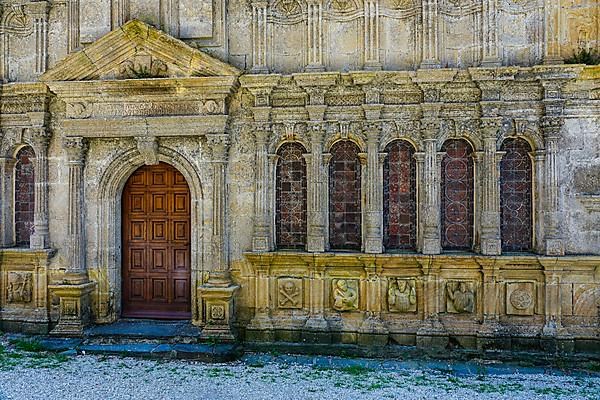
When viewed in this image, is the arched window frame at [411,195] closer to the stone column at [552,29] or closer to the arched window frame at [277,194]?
the arched window frame at [277,194]

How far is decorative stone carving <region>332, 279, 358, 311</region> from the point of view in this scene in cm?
824

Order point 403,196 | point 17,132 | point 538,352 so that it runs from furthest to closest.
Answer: point 17,132 → point 403,196 → point 538,352

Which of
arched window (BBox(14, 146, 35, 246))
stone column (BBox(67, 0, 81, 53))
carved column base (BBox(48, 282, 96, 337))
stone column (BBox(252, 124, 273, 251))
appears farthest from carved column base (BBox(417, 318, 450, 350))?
stone column (BBox(67, 0, 81, 53))

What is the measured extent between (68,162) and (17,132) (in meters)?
1.19

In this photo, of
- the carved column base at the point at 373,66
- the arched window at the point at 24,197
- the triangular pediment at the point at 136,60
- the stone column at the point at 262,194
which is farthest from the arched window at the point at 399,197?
the arched window at the point at 24,197

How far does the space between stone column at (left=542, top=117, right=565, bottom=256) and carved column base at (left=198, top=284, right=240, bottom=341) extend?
15.9 feet

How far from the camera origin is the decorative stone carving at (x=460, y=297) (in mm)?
8008

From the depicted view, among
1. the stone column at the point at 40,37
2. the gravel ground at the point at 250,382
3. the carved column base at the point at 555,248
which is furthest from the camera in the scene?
the stone column at the point at 40,37

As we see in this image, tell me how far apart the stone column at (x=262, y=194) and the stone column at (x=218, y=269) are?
509mm

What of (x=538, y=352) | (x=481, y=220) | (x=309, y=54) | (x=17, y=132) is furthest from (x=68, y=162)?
(x=538, y=352)

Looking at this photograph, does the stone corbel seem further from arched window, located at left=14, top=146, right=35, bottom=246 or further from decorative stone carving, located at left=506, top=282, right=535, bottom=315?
decorative stone carving, located at left=506, top=282, right=535, bottom=315

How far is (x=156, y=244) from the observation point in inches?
353

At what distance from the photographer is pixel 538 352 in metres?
7.79

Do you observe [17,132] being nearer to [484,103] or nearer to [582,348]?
[484,103]
